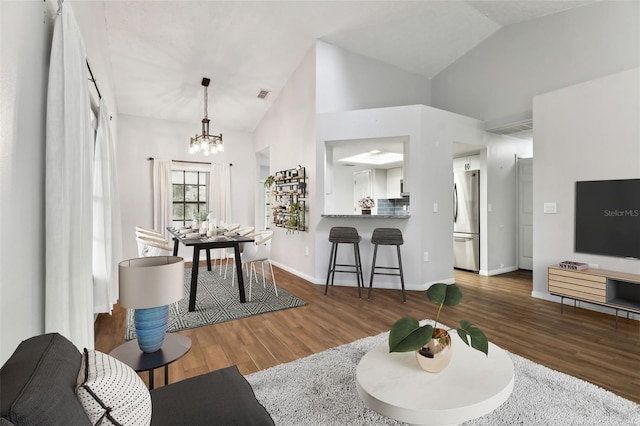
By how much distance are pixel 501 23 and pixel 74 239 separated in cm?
607

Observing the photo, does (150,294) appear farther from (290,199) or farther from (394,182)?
(394,182)

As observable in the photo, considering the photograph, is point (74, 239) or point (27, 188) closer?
point (27, 188)

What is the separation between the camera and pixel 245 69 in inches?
204

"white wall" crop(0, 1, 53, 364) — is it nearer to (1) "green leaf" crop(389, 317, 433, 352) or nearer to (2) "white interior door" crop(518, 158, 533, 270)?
(1) "green leaf" crop(389, 317, 433, 352)

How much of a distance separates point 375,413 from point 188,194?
6127 millimetres

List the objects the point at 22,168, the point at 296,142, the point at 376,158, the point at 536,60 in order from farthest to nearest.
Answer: the point at 376,158 < the point at 296,142 < the point at 536,60 < the point at 22,168

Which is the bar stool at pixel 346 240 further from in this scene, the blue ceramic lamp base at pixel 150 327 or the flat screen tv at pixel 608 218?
the blue ceramic lamp base at pixel 150 327

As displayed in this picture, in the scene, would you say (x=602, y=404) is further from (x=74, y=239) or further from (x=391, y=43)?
(x=391, y=43)

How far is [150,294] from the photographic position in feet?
4.84

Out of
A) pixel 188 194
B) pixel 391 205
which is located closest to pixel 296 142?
pixel 188 194

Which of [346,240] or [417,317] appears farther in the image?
[346,240]

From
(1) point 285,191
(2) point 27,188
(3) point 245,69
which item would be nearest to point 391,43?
(3) point 245,69

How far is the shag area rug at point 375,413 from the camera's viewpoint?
1.74 meters

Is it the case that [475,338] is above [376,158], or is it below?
below
